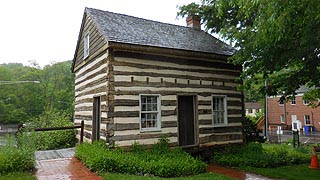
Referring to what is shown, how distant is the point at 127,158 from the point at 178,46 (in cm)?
475

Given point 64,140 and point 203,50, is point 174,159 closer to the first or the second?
point 203,50

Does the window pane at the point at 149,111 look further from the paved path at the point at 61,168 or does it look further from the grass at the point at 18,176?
the grass at the point at 18,176

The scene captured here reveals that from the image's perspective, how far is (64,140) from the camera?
40.7 ft

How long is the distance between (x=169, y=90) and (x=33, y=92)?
43.6m

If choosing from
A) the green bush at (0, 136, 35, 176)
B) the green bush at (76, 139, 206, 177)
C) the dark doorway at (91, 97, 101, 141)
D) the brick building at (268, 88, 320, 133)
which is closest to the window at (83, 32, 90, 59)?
the dark doorway at (91, 97, 101, 141)

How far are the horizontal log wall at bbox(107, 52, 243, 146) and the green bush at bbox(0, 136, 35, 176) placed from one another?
7.89ft

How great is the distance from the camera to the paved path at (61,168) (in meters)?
6.49

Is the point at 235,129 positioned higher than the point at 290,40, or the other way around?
the point at 290,40

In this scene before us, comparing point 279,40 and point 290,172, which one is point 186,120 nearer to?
point 290,172

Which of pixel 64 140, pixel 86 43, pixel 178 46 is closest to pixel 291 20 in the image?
pixel 178 46

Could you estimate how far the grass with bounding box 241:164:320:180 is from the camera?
309 inches

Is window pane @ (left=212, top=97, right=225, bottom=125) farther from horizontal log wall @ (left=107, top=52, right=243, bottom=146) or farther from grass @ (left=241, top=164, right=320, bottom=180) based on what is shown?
grass @ (left=241, top=164, right=320, bottom=180)

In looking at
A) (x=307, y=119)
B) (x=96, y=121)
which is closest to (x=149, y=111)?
(x=96, y=121)

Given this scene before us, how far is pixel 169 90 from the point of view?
31.5ft
